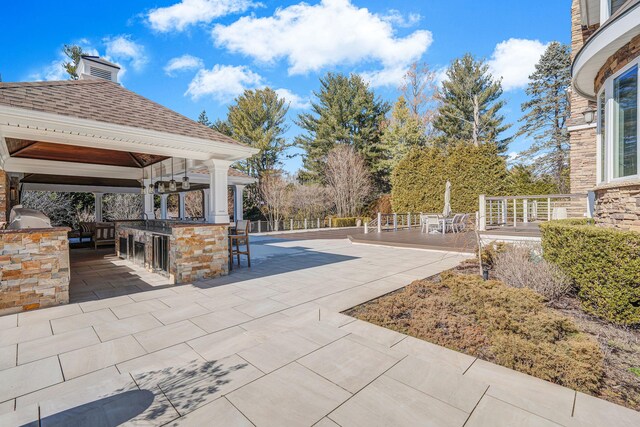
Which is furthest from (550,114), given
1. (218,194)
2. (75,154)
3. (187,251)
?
(75,154)

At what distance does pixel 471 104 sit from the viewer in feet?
74.8

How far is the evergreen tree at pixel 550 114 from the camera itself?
2309 centimetres

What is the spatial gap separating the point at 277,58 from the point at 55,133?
16.0 m

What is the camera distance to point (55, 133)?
15.7 ft

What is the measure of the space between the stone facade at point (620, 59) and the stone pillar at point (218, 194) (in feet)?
22.5

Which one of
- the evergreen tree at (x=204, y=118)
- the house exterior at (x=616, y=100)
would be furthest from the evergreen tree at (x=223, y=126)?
the house exterior at (x=616, y=100)

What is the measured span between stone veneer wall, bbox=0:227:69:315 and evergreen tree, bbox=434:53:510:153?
24.1m

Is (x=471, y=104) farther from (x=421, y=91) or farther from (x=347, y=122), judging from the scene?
(x=347, y=122)

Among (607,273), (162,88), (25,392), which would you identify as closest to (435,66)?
(162,88)

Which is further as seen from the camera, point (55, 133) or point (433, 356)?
point (55, 133)

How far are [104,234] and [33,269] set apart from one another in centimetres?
725

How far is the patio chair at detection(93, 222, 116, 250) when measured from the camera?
10.3m

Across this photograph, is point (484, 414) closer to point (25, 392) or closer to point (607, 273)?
point (607, 273)

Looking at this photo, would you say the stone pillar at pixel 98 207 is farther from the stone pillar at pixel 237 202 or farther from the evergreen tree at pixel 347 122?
the evergreen tree at pixel 347 122
